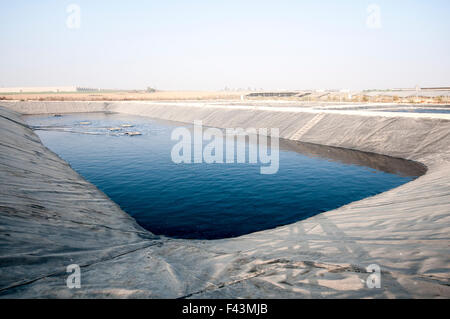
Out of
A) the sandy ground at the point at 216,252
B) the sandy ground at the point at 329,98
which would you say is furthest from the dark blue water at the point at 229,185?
the sandy ground at the point at 329,98

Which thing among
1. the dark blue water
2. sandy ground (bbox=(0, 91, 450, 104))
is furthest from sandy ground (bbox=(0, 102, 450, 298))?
sandy ground (bbox=(0, 91, 450, 104))

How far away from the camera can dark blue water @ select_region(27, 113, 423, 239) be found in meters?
12.2

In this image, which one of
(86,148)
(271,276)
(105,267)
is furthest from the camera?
(86,148)

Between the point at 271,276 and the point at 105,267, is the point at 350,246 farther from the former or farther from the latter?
the point at 105,267

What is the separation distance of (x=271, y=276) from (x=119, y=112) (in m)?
84.4

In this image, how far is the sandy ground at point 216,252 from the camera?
499 cm

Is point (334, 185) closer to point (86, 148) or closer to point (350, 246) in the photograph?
point (350, 246)

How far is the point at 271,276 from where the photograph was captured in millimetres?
5512

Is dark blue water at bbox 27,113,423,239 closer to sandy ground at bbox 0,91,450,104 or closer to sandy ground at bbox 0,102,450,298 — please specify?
sandy ground at bbox 0,102,450,298
